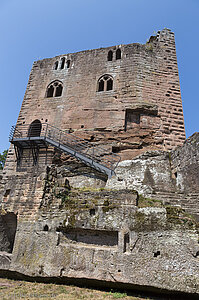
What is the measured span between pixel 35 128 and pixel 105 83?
5.86 m

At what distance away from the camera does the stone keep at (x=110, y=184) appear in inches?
252

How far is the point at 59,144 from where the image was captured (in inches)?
511

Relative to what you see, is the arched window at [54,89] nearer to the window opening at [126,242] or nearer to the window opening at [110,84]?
the window opening at [110,84]

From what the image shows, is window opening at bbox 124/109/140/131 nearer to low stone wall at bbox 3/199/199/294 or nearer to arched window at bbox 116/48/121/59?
arched window at bbox 116/48/121/59

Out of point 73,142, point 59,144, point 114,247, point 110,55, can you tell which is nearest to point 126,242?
point 114,247

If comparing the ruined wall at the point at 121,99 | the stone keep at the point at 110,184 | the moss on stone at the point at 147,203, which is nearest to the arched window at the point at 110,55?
the stone keep at the point at 110,184

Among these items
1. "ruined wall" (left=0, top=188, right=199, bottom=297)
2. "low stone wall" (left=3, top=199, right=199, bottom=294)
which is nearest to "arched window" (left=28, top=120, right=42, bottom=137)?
"ruined wall" (left=0, top=188, right=199, bottom=297)

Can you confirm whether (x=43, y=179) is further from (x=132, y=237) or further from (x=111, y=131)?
(x=111, y=131)

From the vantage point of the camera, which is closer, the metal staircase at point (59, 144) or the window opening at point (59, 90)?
the metal staircase at point (59, 144)

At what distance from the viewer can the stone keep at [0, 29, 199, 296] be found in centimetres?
641

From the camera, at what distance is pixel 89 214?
7586mm

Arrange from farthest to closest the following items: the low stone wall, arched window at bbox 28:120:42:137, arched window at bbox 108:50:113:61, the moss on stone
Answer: arched window at bbox 108:50:113:61, arched window at bbox 28:120:42:137, the moss on stone, the low stone wall

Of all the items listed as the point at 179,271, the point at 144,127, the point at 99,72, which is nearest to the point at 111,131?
the point at 144,127

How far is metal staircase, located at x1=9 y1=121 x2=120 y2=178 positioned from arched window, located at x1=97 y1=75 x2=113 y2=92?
4.12 metres
